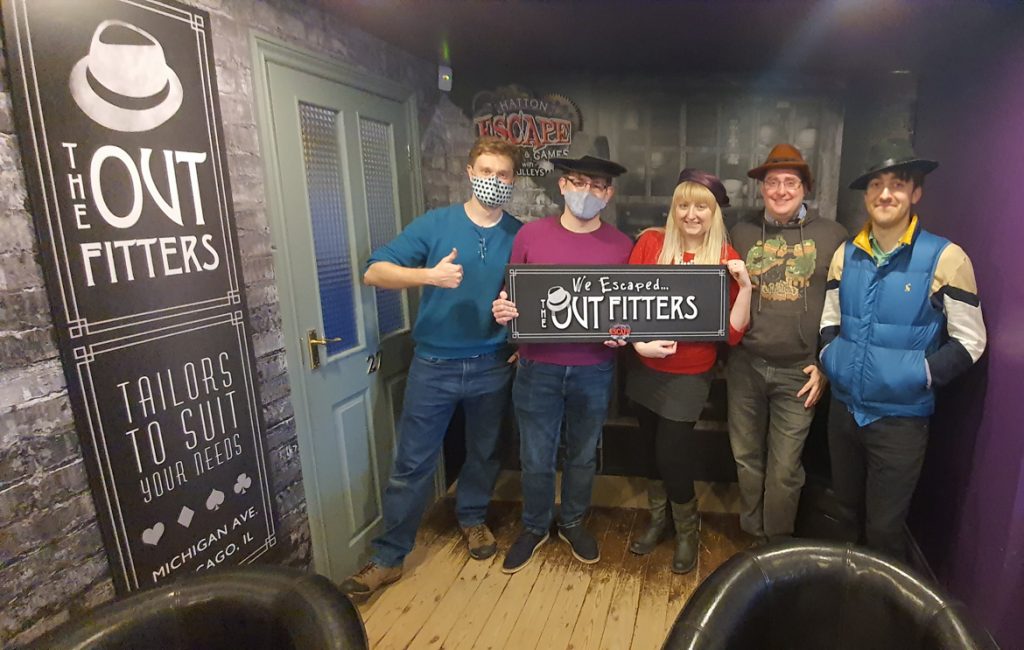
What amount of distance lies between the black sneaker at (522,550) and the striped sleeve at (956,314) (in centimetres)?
148

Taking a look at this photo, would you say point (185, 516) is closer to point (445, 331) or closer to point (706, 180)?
point (445, 331)

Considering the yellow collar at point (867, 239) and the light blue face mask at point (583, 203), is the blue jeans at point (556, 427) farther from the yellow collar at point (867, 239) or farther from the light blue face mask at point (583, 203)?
the yellow collar at point (867, 239)

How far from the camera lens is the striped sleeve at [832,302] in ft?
6.15

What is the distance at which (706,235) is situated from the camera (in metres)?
2.04

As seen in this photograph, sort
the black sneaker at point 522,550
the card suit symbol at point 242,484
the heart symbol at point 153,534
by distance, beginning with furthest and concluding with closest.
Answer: the black sneaker at point 522,550 → the card suit symbol at point 242,484 → the heart symbol at point 153,534

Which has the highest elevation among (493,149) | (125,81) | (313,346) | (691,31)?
(691,31)

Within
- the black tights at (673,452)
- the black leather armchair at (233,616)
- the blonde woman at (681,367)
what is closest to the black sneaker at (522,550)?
the blonde woman at (681,367)

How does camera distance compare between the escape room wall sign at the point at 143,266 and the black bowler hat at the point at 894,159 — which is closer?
the escape room wall sign at the point at 143,266

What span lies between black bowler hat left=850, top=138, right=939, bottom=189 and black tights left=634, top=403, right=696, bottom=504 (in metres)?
1.01

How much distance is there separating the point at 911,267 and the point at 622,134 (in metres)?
1.49

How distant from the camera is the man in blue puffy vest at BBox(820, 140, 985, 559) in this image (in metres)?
1.66

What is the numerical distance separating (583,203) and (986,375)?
1288 mm

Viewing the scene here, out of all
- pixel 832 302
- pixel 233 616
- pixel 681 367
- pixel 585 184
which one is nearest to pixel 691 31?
pixel 585 184

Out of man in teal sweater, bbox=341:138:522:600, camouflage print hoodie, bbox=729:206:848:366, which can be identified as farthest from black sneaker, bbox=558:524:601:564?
camouflage print hoodie, bbox=729:206:848:366
